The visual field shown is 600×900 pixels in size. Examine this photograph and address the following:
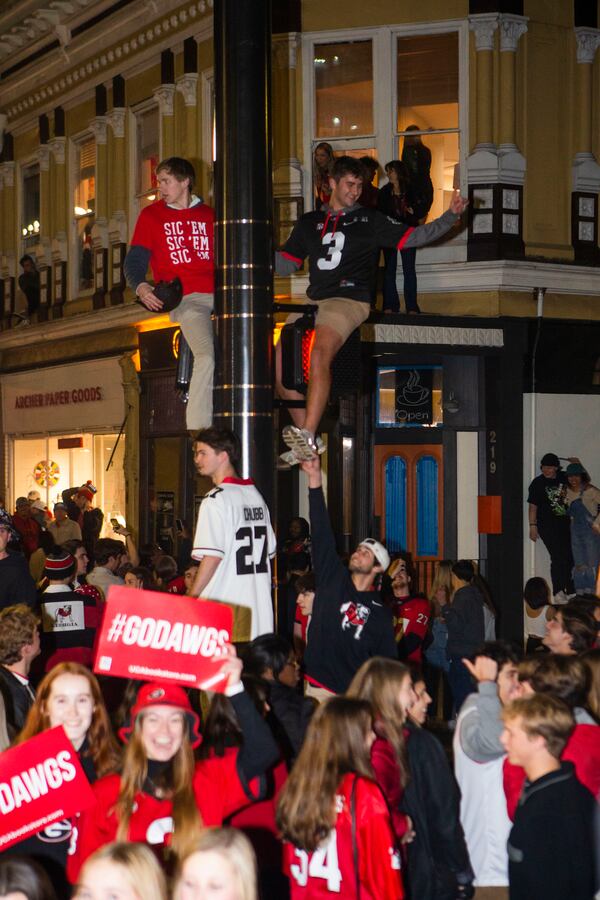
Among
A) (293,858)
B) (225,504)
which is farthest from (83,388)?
(293,858)

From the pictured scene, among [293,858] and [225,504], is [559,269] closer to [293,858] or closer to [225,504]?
[225,504]

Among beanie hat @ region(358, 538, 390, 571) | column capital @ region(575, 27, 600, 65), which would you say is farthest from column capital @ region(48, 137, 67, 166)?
beanie hat @ region(358, 538, 390, 571)

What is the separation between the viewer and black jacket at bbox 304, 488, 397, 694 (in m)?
7.68

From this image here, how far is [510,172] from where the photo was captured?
16562mm

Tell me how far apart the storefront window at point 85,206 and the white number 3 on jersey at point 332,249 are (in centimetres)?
1430

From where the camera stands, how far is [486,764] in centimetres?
650

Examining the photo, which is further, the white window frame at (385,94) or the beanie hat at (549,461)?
the white window frame at (385,94)

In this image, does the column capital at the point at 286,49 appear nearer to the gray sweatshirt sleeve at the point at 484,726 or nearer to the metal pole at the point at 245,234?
the metal pole at the point at 245,234

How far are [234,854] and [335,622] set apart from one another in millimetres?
3960

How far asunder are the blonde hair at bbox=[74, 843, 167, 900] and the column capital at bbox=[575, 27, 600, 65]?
15.1 metres

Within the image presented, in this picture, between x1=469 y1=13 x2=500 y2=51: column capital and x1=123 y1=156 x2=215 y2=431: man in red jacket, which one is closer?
x1=123 y1=156 x2=215 y2=431: man in red jacket

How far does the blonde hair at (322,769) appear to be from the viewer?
475cm

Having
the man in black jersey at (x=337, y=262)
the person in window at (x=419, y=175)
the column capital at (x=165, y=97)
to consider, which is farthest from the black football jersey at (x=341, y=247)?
the column capital at (x=165, y=97)

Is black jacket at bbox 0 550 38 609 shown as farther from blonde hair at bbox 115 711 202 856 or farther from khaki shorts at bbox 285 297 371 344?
blonde hair at bbox 115 711 202 856
